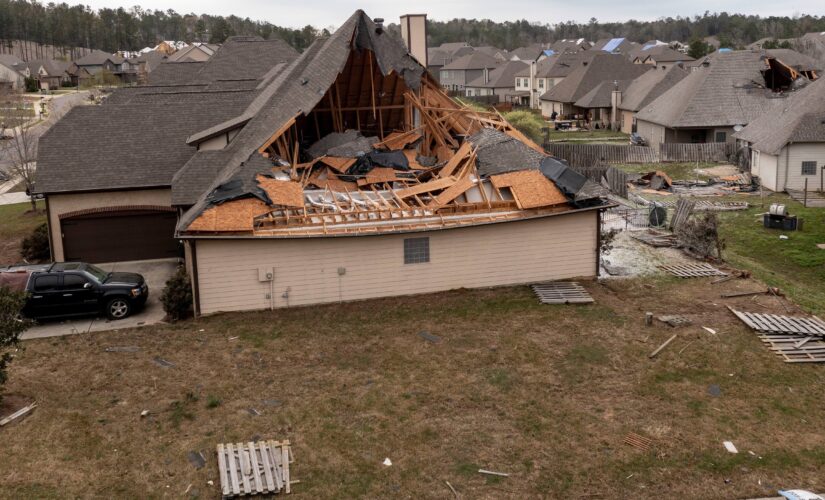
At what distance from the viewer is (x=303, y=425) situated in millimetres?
14508

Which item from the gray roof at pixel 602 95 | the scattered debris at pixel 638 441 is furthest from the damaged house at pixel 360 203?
the gray roof at pixel 602 95

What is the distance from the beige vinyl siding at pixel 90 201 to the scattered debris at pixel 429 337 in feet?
39.7

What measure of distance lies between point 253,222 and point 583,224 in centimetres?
979

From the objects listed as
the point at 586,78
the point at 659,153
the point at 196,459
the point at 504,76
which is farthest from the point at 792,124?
the point at 504,76

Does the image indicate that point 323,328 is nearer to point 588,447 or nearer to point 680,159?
point 588,447

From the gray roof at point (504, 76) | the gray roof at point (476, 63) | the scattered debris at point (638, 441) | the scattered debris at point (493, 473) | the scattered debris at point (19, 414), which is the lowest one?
the scattered debris at point (493, 473)

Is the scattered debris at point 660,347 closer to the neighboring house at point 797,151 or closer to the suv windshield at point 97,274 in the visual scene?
the suv windshield at point 97,274

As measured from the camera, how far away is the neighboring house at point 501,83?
99.4 m

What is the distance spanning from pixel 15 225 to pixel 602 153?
33488 mm

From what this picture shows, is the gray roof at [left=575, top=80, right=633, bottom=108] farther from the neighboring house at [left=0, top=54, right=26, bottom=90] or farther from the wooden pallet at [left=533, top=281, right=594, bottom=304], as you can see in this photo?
the neighboring house at [left=0, top=54, right=26, bottom=90]

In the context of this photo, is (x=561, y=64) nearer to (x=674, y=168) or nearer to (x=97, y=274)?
(x=674, y=168)

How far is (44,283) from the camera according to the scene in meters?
20.6

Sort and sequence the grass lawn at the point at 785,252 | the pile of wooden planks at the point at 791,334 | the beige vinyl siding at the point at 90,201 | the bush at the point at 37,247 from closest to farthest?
the pile of wooden planks at the point at 791,334 → the grass lawn at the point at 785,252 → the beige vinyl siding at the point at 90,201 → the bush at the point at 37,247

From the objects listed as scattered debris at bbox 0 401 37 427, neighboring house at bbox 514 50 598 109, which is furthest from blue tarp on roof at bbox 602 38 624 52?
scattered debris at bbox 0 401 37 427
